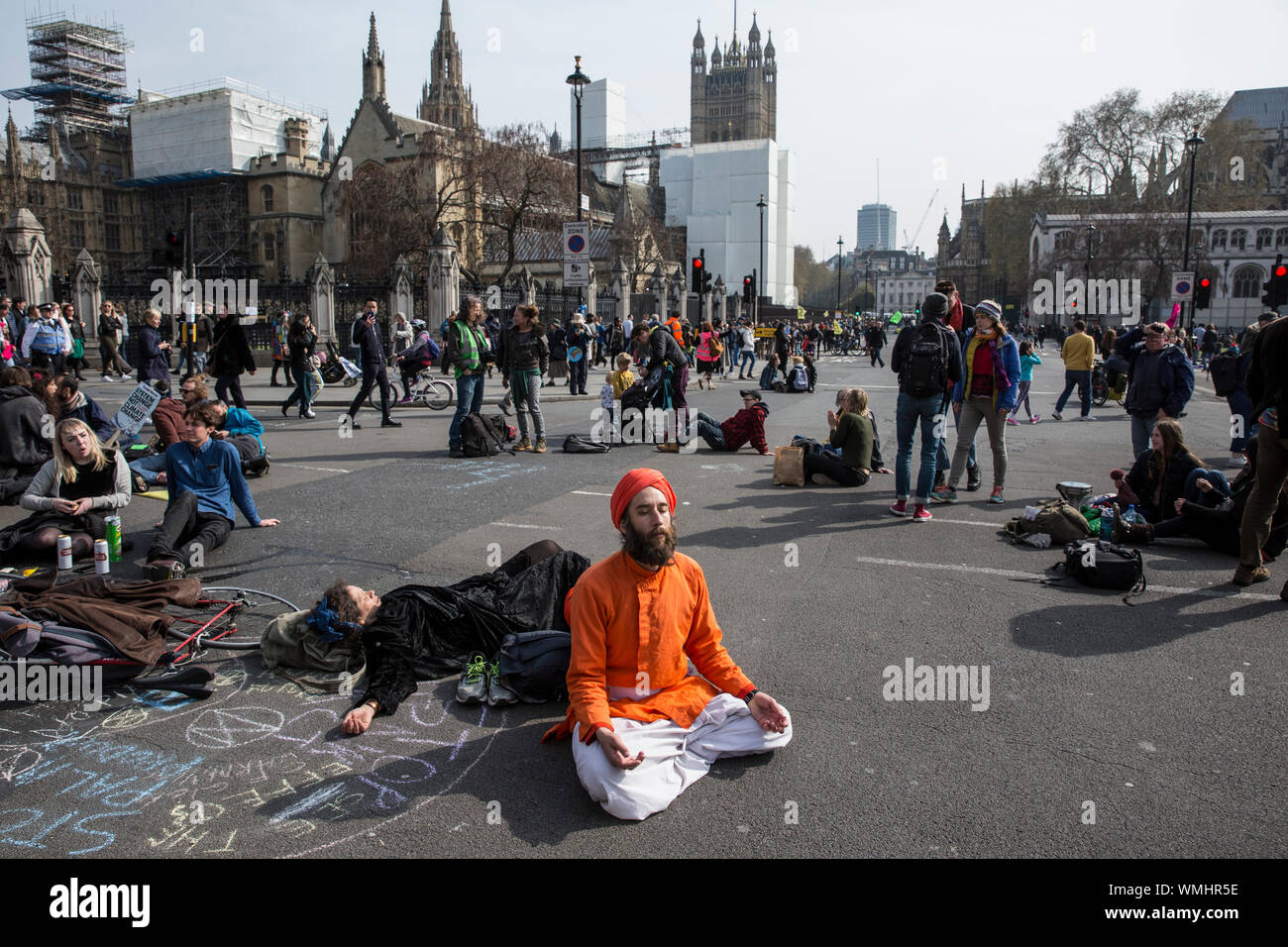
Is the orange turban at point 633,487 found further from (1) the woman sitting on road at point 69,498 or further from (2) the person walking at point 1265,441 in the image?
(1) the woman sitting on road at point 69,498

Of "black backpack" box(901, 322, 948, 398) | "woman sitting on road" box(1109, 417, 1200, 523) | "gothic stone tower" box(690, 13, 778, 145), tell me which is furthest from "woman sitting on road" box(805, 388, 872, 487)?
"gothic stone tower" box(690, 13, 778, 145)

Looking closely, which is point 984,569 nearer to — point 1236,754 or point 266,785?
point 1236,754

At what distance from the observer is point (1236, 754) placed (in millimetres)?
3840

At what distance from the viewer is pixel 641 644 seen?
3.66 m

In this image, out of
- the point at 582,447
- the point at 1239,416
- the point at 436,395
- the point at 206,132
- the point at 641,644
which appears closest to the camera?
the point at 641,644

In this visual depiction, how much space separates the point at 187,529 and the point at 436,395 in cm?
1104

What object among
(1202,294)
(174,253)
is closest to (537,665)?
(174,253)

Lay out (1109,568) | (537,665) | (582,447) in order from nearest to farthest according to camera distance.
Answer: (537,665) < (1109,568) < (582,447)

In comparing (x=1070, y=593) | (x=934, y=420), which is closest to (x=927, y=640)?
(x=1070, y=593)

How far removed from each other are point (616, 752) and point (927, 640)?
2583 millimetres

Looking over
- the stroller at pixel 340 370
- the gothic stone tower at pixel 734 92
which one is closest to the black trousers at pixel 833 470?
the stroller at pixel 340 370

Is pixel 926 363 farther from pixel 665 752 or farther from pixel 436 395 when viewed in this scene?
pixel 436 395

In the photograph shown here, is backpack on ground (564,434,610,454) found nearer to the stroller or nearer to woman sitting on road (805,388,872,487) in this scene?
woman sitting on road (805,388,872,487)
